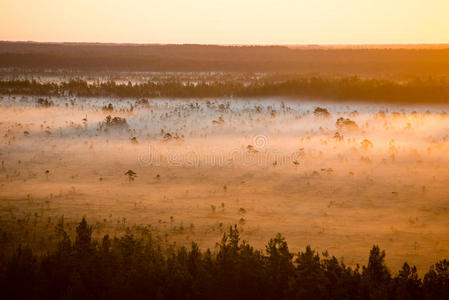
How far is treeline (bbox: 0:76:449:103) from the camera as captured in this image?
24391mm

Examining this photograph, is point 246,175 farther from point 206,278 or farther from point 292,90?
point 292,90

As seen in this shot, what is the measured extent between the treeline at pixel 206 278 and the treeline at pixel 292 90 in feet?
64.3

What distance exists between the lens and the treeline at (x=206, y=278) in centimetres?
570

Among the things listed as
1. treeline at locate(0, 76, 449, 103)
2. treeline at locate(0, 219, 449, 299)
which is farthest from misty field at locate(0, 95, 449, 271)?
treeline at locate(0, 76, 449, 103)

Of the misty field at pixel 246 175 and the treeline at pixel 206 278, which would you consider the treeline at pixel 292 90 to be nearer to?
the misty field at pixel 246 175

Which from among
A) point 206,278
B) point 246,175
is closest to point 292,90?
point 246,175

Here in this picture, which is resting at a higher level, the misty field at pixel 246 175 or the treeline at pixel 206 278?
the misty field at pixel 246 175

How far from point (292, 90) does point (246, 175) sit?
15489 millimetres

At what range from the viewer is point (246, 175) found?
11.7 meters

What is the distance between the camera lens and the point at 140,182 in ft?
36.3

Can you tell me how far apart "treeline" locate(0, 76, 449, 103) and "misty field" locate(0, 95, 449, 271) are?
15.1 ft

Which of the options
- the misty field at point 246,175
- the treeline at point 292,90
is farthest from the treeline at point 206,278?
the treeline at point 292,90

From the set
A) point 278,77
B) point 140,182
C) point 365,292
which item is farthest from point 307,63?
point 365,292

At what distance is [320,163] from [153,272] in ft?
24.9
